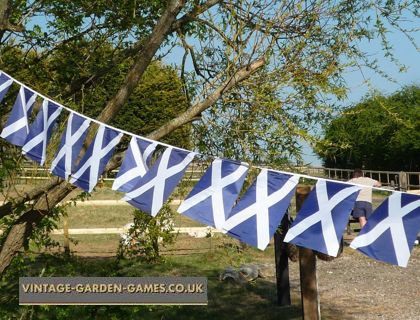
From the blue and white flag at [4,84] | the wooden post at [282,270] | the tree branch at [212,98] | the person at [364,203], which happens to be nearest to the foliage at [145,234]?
the wooden post at [282,270]

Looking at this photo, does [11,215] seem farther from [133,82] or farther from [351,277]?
[351,277]

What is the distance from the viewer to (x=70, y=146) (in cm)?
591

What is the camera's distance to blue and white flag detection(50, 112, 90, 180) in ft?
19.2

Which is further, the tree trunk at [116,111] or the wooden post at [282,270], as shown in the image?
the wooden post at [282,270]

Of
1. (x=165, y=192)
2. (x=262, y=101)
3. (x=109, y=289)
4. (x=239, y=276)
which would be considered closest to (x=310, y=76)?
(x=262, y=101)

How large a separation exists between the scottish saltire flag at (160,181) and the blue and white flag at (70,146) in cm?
70

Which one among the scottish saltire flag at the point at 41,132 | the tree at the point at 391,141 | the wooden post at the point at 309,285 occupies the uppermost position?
the tree at the point at 391,141

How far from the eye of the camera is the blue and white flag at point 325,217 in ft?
15.7

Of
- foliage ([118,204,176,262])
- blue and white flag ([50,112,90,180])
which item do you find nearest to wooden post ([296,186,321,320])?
foliage ([118,204,176,262])

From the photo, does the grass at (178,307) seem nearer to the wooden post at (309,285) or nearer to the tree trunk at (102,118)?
the tree trunk at (102,118)

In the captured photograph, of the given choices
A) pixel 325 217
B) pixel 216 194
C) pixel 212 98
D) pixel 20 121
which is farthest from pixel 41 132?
pixel 325 217

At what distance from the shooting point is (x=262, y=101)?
21.9ft

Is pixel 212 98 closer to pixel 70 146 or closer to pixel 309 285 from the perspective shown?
pixel 70 146

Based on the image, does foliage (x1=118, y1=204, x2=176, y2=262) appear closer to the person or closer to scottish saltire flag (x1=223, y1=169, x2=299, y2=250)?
the person
